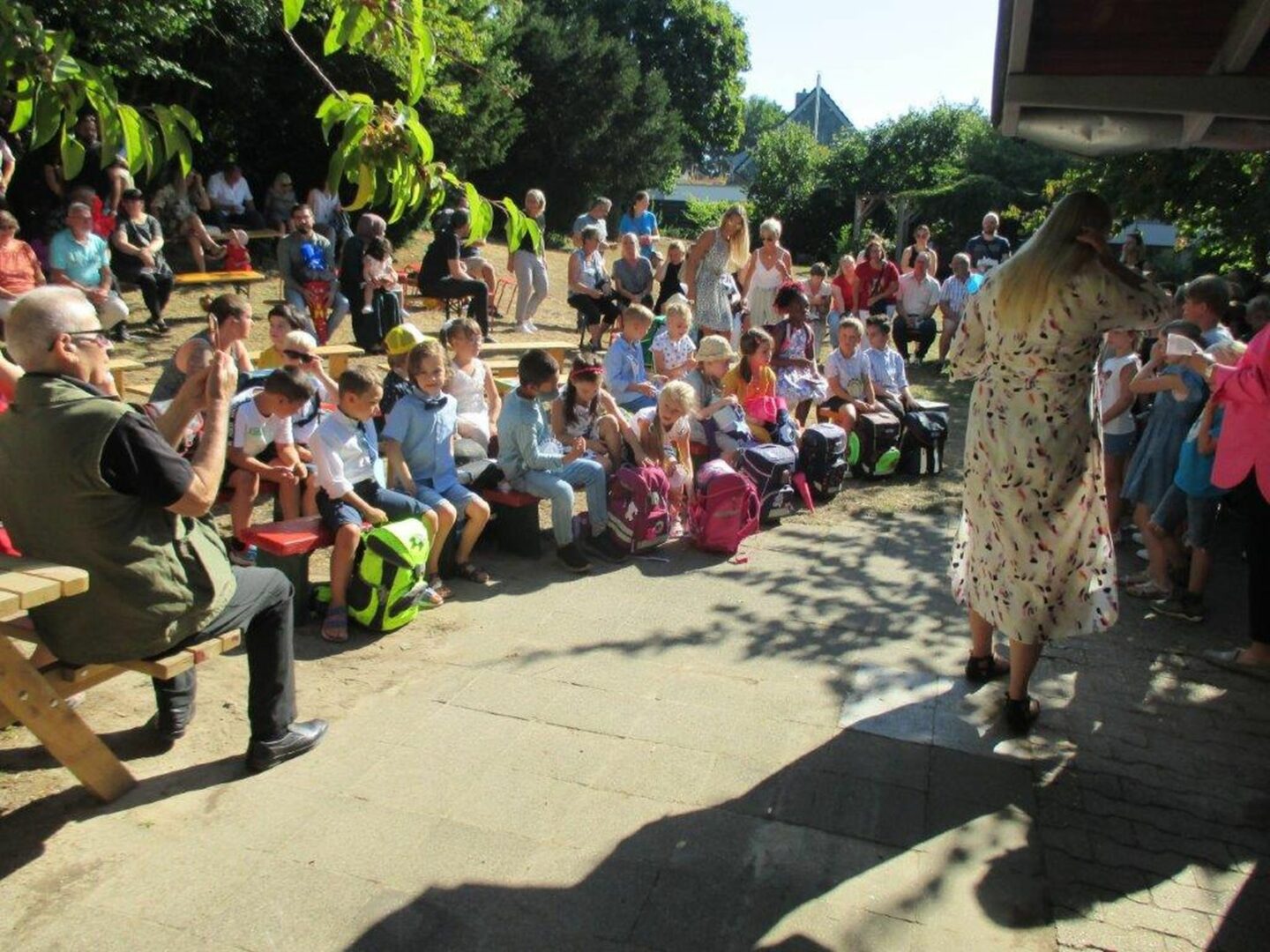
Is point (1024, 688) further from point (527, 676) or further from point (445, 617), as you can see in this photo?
point (445, 617)

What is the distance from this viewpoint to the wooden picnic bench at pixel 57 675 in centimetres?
296

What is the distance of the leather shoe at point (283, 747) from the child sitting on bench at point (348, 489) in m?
1.01

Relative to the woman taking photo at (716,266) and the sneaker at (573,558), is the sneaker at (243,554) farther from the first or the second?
the woman taking photo at (716,266)

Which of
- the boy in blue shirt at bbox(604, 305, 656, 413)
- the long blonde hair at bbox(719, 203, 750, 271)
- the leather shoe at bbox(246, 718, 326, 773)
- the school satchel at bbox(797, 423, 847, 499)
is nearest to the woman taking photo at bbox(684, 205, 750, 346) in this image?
the long blonde hair at bbox(719, 203, 750, 271)

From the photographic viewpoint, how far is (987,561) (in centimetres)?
417

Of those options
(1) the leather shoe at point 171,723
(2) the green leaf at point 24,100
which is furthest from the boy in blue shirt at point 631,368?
(2) the green leaf at point 24,100

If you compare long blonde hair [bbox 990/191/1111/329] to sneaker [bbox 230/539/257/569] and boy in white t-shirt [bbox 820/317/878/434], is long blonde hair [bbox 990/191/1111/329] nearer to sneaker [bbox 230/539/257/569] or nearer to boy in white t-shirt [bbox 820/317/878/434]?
sneaker [bbox 230/539/257/569]

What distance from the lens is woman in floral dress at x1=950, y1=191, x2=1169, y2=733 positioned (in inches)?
148

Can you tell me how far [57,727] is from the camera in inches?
129

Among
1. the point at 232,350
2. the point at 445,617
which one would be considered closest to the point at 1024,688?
the point at 445,617

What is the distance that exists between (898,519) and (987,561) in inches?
127

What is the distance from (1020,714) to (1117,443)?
286 centimetres

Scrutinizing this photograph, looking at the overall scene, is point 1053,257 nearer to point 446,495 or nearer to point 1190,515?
point 1190,515

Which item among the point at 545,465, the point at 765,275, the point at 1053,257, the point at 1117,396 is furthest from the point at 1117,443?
the point at 765,275
